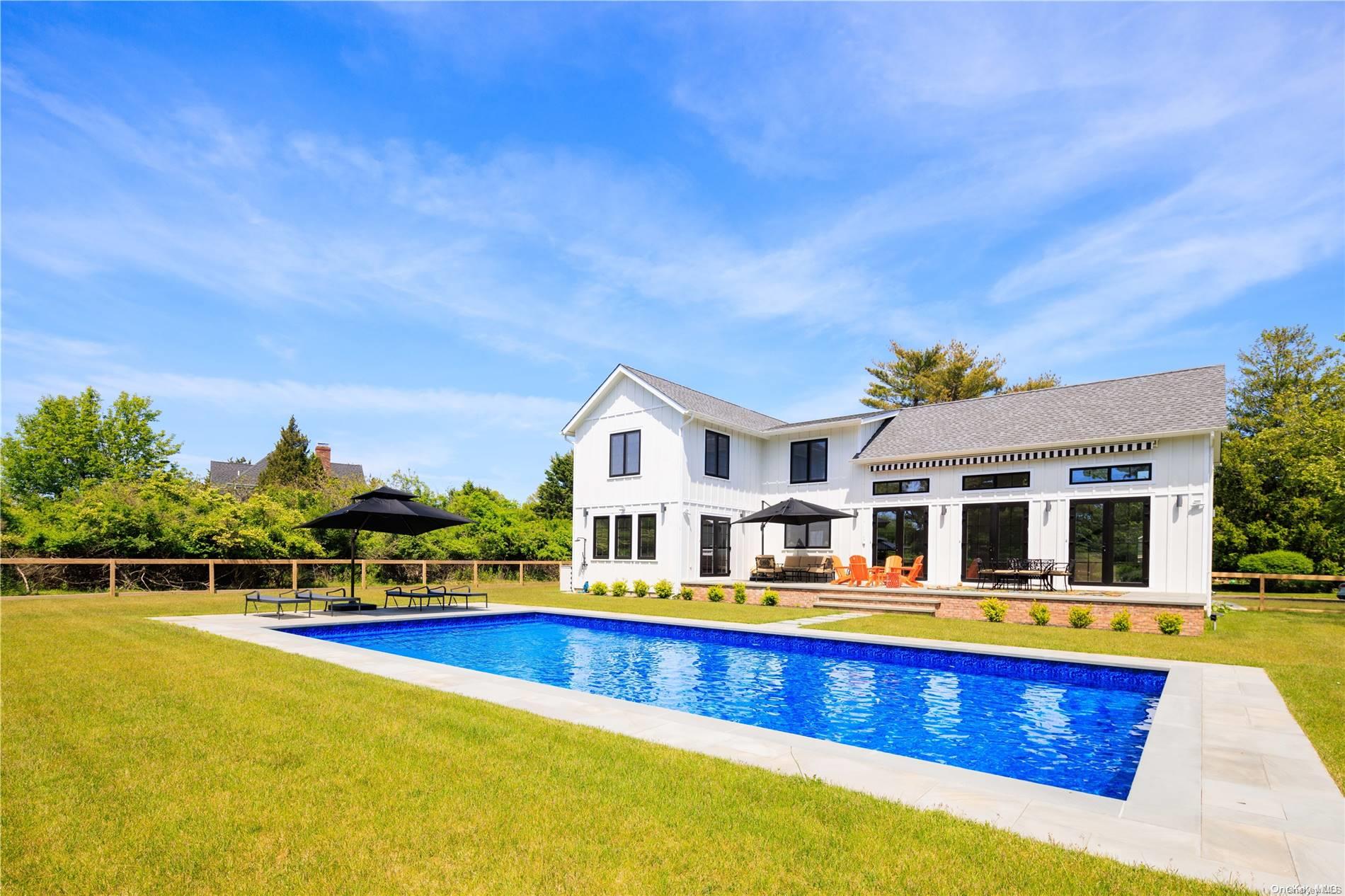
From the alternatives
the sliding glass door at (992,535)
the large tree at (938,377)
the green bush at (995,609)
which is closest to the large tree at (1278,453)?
the large tree at (938,377)

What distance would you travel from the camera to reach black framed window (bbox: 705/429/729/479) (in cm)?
2148

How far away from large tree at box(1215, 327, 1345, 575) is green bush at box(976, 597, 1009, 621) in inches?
683

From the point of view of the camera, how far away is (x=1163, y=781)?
4590 mm

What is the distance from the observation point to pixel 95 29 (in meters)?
10.2

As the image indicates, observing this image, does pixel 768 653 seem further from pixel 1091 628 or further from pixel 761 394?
pixel 761 394

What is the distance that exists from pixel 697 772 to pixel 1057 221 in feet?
66.0

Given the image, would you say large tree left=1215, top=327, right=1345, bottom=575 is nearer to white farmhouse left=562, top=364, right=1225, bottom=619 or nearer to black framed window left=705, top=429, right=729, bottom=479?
white farmhouse left=562, top=364, right=1225, bottom=619

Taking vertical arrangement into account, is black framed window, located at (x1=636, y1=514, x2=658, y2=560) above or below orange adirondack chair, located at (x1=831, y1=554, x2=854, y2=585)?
Result: above

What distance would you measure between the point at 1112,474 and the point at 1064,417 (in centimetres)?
229

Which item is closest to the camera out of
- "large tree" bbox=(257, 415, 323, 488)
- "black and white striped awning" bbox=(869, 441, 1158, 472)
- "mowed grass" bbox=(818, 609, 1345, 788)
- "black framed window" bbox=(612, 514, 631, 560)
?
"mowed grass" bbox=(818, 609, 1345, 788)

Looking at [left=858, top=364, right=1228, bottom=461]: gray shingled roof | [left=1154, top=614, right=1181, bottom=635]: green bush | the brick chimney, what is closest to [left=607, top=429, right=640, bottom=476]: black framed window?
[left=858, top=364, right=1228, bottom=461]: gray shingled roof

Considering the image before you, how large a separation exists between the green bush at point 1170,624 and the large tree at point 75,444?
44.2 m

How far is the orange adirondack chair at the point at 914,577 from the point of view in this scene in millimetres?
18750

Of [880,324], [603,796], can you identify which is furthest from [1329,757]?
[880,324]
